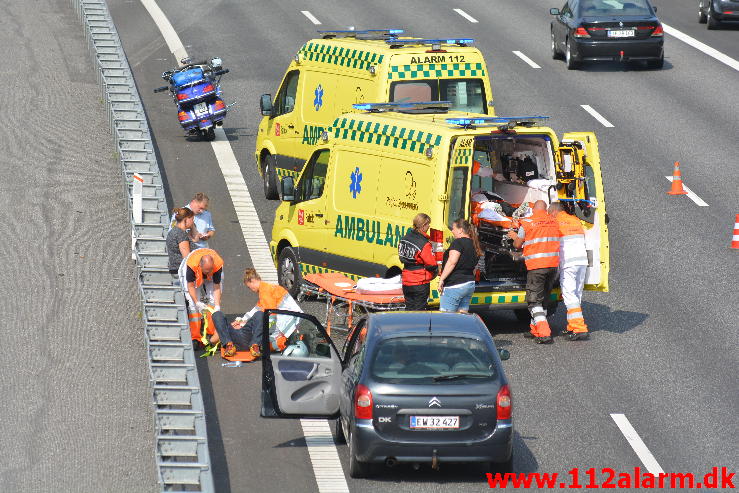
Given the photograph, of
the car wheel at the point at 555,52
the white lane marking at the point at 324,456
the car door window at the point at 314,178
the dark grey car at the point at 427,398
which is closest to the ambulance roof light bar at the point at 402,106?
the car door window at the point at 314,178

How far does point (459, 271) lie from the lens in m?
16.1

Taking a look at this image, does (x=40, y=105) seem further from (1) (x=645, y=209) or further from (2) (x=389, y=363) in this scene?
(2) (x=389, y=363)

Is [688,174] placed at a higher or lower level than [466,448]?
lower

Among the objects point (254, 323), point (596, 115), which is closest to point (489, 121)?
point (254, 323)

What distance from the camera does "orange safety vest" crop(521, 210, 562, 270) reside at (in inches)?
657

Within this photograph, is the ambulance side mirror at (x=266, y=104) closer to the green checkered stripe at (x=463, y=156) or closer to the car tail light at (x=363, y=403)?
the green checkered stripe at (x=463, y=156)

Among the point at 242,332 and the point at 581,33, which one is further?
the point at 581,33

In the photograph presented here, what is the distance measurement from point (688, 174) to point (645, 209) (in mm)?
2290

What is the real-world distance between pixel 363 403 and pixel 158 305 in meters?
4.19

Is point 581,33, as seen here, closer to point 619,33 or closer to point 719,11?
point 619,33

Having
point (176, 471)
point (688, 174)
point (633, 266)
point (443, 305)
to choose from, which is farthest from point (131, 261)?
point (688, 174)

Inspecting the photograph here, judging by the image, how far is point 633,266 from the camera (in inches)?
790

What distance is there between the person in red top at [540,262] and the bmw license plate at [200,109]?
1044 cm

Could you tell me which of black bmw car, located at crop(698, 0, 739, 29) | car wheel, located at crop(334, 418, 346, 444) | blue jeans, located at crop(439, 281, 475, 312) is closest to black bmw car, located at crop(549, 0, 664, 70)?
black bmw car, located at crop(698, 0, 739, 29)
